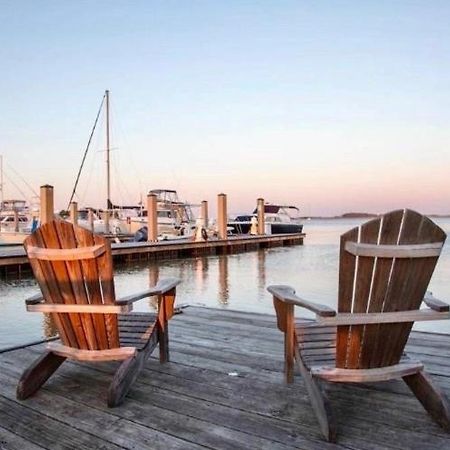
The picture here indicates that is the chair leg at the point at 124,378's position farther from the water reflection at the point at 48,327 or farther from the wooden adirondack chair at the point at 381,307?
the water reflection at the point at 48,327

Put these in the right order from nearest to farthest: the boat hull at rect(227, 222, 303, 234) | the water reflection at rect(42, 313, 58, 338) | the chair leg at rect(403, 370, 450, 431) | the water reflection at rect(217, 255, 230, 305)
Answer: the chair leg at rect(403, 370, 450, 431), the water reflection at rect(42, 313, 58, 338), the water reflection at rect(217, 255, 230, 305), the boat hull at rect(227, 222, 303, 234)

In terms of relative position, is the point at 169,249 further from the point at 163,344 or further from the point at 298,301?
the point at 298,301

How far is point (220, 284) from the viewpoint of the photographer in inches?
448

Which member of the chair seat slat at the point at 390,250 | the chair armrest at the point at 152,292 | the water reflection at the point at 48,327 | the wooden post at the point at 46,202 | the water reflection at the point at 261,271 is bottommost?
the water reflection at the point at 261,271

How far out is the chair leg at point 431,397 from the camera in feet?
6.23

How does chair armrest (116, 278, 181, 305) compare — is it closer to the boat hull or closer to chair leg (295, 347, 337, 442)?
chair leg (295, 347, 337, 442)

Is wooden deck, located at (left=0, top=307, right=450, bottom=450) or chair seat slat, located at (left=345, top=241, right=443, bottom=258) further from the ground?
chair seat slat, located at (left=345, top=241, right=443, bottom=258)

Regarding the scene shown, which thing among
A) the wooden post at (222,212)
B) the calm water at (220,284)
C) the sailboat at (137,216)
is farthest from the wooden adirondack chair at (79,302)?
the sailboat at (137,216)

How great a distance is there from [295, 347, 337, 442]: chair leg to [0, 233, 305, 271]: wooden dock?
11055 millimetres

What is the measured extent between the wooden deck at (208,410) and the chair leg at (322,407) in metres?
0.05

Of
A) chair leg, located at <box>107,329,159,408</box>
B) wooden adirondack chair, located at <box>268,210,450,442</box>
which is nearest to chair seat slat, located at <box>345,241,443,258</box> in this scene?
wooden adirondack chair, located at <box>268,210,450,442</box>

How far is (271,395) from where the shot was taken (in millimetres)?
2293

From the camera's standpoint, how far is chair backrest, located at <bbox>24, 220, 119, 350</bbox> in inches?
81.0

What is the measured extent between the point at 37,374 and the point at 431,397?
1998mm
